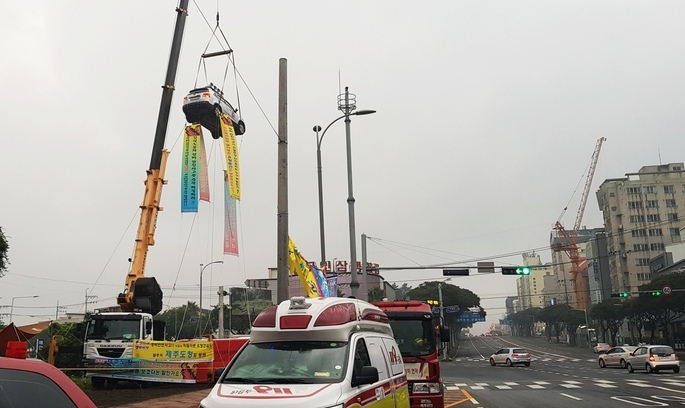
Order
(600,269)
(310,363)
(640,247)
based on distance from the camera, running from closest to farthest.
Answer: (310,363) → (640,247) → (600,269)

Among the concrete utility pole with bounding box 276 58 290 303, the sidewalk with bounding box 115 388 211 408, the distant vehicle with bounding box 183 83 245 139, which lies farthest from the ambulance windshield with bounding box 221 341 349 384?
the distant vehicle with bounding box 183 83 245 139

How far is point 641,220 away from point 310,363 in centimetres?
12907

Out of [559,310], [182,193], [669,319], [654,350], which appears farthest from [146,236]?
[559,310]

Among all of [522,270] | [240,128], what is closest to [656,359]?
[522,270]

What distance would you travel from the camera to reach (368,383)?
6.66 metres

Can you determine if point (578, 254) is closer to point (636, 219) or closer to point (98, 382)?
point (636, 219)

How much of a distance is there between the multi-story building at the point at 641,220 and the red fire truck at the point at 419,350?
118 meters

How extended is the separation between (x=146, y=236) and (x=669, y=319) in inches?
2671

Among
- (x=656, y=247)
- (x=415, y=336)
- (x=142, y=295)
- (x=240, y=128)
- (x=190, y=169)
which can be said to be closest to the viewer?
(x=415, y=336)

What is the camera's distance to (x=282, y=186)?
47.3 feet

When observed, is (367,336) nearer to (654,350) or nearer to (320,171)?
(320,171)

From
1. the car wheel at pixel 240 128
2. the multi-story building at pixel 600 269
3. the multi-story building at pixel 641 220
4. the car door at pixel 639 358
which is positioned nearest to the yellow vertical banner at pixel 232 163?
the car wheel at pixel 240 128

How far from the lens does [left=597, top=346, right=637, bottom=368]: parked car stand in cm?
3831

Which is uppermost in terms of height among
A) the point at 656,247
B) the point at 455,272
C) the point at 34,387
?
the point at 656,247
